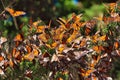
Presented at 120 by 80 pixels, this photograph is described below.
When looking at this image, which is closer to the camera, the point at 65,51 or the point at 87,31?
the point at 65,51

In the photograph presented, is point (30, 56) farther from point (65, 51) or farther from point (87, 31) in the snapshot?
point (87, 31)

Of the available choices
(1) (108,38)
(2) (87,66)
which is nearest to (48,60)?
(2) (87,66)

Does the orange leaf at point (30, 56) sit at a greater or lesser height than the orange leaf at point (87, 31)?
greater

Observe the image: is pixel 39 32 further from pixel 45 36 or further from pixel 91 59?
pixel 91 59

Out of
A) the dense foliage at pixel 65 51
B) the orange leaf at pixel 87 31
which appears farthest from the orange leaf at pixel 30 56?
the orange leaf at pixel 87 31

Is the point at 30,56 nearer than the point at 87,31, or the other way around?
the point at 30,56

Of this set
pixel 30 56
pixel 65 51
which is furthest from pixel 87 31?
pixel 30 56

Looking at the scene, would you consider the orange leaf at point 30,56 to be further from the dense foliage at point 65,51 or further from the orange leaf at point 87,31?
the orange leaf at point 87,31

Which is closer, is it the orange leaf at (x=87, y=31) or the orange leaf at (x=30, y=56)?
the orange leaf at (x=30, y=56)
